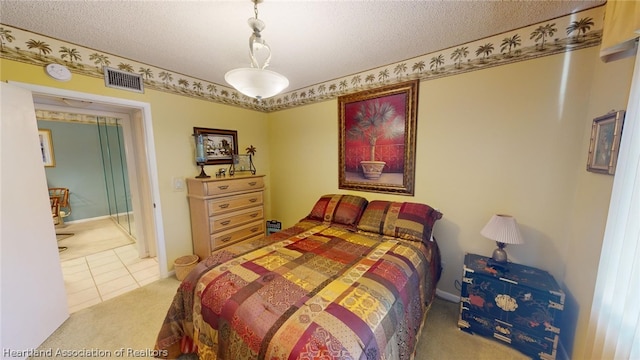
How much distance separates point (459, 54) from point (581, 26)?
0.73 meters

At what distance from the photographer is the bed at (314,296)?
977 mm

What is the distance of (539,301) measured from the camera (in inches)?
57.9

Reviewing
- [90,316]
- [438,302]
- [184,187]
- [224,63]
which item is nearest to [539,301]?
[438,302]

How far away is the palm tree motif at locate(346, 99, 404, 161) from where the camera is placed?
7.78 ft

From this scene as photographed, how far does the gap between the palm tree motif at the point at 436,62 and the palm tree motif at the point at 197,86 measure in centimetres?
269

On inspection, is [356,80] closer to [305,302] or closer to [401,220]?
[401,220]

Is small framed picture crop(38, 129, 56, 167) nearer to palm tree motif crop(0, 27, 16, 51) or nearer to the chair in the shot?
the chair

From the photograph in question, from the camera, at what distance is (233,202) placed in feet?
9.18

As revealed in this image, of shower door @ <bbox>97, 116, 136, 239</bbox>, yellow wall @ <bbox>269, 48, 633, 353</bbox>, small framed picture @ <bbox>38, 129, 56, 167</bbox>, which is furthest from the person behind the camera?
shower door @ <bbox>97, 116, 136, 239</bbox>

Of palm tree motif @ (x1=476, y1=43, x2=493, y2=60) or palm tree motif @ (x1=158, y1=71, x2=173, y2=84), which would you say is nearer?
palm tree motif @ (x1=476, y1=43, x2=493, y2=60)

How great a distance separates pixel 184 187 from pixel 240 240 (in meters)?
0.98

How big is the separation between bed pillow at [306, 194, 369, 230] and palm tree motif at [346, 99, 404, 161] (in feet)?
1.83

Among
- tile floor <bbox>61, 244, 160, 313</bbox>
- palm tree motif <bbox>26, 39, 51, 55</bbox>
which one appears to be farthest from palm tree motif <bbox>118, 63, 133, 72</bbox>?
tile floor <bbox>61, 244, 160, 313</bbox>

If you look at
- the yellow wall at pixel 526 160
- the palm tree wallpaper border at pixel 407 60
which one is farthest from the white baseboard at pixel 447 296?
the palm tree wallpaper border at pixel 407 60
